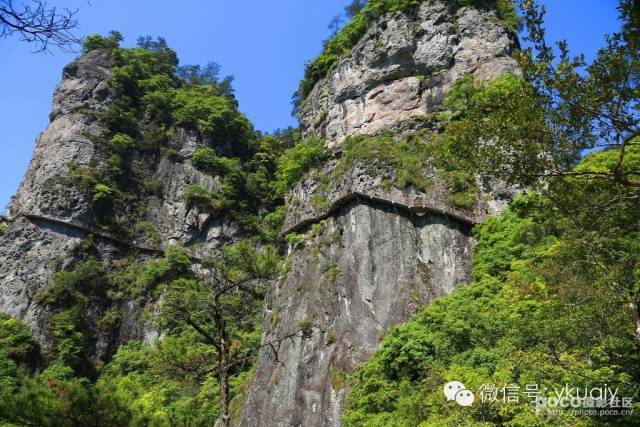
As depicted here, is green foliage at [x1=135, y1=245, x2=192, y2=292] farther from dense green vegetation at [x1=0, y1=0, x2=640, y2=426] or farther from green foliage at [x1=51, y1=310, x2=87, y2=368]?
green foliage at [x1=51, y1=310, x2=87, y2=368]

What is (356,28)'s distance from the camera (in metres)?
29.3

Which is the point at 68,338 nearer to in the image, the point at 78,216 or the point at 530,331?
the point at 78,216

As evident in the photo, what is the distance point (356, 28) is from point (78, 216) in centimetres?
1982

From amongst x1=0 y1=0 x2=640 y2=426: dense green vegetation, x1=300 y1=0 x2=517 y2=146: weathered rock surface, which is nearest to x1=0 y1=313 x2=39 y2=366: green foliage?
x1=0 y1=0 x2=640 y2=426: dense green vegetation

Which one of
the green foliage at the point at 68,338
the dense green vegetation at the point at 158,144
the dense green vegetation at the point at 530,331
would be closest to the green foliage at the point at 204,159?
the dense green vegetation at the point at 158,144

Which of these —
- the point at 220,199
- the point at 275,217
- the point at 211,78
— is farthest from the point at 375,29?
the point at 211,78

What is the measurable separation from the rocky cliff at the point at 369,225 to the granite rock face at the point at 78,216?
965 centimetres

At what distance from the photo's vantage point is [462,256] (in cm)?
1819

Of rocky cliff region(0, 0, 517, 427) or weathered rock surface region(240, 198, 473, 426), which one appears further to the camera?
rocky cliff region(0, 0, 517, 427)

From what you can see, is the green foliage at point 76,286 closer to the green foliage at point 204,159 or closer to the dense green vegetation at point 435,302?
the dense green vegetation at point 435,302

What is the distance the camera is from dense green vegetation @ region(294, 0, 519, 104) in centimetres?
2641

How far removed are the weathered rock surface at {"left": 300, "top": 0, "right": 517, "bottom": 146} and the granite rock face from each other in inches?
429

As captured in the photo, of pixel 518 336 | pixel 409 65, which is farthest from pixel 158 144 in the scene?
pixel 518 336

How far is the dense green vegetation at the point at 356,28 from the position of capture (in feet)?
86.6
